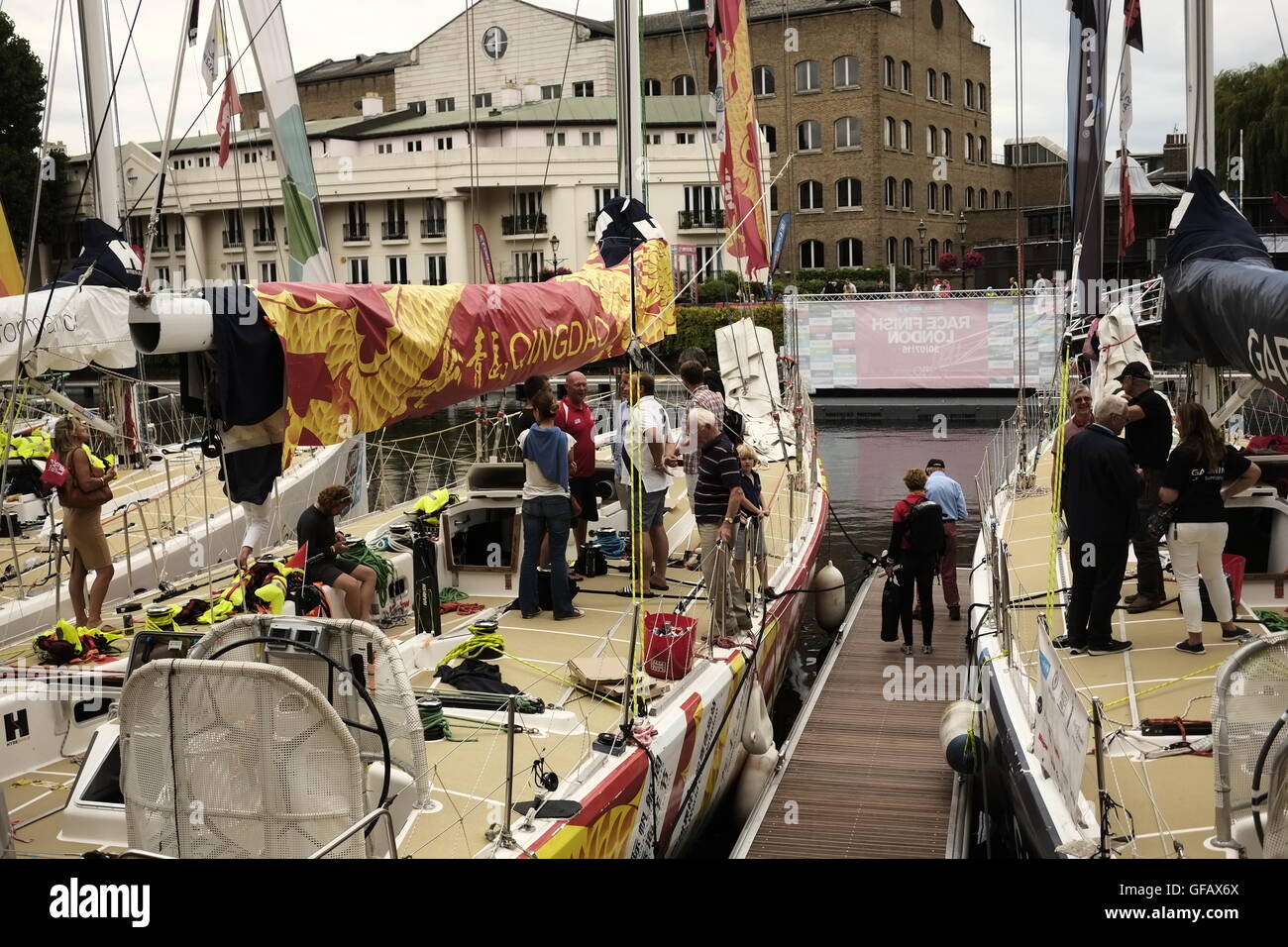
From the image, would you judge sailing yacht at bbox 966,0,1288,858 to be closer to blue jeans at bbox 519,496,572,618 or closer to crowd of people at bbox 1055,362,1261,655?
crowd of people at bbox 1055,362,1261,655

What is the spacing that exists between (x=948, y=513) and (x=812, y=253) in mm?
42427

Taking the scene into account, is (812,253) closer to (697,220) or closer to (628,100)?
(697,220)

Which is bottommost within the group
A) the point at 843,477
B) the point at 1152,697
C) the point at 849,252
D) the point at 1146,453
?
the point at 843,477

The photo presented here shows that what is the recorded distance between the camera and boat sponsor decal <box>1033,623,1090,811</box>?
5098 millimetres

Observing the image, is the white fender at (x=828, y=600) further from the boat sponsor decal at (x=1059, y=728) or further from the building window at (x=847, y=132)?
the building window at (x=847, y=132)

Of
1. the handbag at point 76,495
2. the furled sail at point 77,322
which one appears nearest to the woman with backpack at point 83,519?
the handbag at point 76,495

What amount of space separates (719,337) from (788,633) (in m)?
7.19

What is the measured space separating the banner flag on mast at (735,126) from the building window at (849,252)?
1479 inches

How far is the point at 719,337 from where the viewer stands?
1711 cm

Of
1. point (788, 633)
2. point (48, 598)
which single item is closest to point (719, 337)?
point (788, 633)

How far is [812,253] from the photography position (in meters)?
52.2

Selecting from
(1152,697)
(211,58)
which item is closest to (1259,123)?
(211,58)

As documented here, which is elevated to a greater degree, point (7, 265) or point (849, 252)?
point (849, 252)
